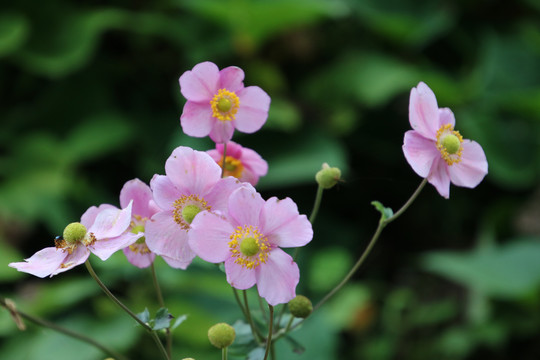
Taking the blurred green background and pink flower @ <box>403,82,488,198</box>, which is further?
the blurred green background

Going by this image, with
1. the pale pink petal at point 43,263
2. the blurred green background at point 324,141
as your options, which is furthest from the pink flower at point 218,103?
the blurred green background at point 324,141

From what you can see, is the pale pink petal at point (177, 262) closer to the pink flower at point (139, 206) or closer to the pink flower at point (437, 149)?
the pink flower at point (139, 206)

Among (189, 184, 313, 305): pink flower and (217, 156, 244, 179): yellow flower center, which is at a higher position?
(217, 156, 244, 179): yellow flower center

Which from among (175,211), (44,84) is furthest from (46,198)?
(175,211)

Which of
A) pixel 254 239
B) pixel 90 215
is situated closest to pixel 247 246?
pixel 254 239

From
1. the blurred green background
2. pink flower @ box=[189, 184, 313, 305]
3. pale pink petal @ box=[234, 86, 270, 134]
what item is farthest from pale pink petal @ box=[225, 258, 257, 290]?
the blurred green background

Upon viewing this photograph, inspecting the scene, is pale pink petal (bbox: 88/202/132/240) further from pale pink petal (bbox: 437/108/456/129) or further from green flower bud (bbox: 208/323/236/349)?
pale pink petal (bbox: 437/108/456/129)

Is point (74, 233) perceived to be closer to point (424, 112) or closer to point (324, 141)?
point (424, 112)
